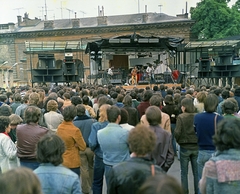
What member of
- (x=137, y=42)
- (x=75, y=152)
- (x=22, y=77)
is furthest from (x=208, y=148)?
(x=22, y=77)

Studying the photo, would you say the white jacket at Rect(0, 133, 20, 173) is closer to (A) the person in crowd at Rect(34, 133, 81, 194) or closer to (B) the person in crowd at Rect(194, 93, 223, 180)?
(A) the person in crowd at Rect(34, 133, 81, 194)

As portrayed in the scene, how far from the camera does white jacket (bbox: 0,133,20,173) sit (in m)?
3.66

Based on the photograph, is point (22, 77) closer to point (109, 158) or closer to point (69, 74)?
point (69, 74)

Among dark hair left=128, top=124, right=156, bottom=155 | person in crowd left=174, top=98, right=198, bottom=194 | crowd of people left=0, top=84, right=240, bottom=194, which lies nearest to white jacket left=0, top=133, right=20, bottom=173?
crowd of people left=0, top=84, right=240, bottom=194

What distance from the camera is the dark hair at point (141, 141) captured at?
8.20ft

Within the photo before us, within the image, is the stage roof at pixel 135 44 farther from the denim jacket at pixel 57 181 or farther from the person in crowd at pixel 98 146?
the denim jacket at pixel 57 181

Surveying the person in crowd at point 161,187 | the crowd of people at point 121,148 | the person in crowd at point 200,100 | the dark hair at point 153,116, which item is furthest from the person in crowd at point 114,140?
the person in crowd at point 200,100

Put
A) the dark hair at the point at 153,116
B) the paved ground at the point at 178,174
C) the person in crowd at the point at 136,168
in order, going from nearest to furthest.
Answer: the person in crowd at the point at 136,168 < the dark hair at the point at 153,116 < the paved ground at the point at 178,174

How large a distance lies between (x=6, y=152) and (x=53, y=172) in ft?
4.94

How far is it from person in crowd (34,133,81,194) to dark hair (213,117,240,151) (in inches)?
52.6

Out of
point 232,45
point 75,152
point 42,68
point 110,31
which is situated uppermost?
point 110,31

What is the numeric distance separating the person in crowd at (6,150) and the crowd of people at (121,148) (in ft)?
0.04

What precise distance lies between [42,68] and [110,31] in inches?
831

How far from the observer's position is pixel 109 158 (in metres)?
3.69
